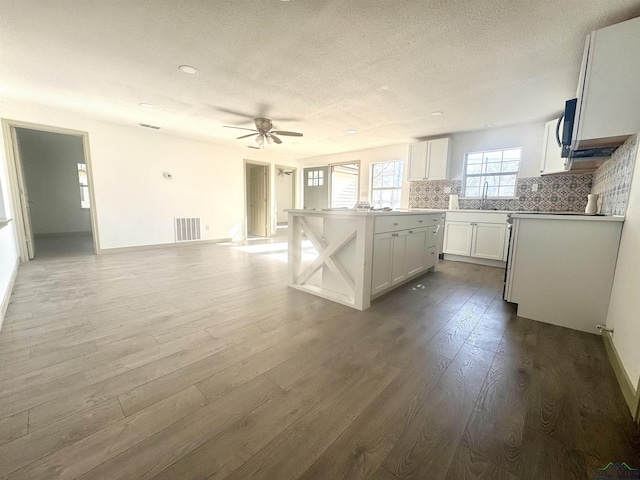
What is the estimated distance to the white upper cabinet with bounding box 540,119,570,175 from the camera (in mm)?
3660

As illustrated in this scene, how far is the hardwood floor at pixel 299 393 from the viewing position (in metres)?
1.00

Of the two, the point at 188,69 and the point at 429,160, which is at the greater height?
the point at 188,69

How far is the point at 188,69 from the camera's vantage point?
267cm

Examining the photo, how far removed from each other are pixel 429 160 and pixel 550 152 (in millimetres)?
1851

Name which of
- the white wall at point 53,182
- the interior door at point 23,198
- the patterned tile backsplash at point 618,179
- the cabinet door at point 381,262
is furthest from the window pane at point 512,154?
the white wall at point 53,182

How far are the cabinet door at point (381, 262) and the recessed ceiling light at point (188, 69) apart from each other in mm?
2561

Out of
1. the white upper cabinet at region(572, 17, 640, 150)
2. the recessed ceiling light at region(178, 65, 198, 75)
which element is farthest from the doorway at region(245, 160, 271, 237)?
the white upper cabinet at region(572, 17, 640, 150)

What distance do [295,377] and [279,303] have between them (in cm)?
115

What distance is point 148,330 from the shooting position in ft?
6.63

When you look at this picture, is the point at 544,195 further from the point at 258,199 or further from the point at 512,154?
the point at 258,199

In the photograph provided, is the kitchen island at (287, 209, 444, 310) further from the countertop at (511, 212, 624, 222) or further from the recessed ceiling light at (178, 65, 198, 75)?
the recessed ceiling light at (178, 65, 198, 75)

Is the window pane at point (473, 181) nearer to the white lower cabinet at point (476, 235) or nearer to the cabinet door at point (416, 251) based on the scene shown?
the white lower cabinet at point (476, 235)

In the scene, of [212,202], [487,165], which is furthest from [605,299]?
[212,202]

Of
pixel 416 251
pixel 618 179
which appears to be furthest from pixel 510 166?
pixel 416 251
